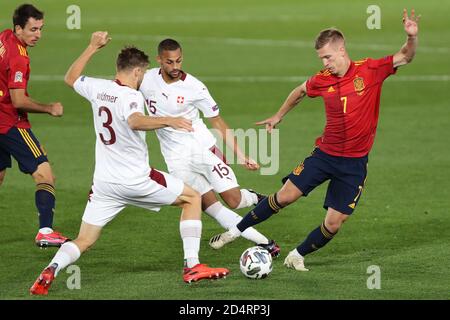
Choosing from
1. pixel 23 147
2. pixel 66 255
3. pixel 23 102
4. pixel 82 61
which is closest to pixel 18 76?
pixel 23 102

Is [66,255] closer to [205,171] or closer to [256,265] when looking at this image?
[256,265]

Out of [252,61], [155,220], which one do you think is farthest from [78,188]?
[252,61]

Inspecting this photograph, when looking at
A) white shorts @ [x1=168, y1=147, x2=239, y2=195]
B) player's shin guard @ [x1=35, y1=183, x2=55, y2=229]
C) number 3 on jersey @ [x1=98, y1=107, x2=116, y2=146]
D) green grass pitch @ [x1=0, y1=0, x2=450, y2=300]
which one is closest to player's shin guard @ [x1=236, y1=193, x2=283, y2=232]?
green grass pitch @ [x1=0, y1=0, x2=450, y2=300]

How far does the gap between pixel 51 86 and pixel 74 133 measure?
5340 mm

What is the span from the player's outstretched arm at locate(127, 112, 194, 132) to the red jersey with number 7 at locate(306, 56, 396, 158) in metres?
1.88

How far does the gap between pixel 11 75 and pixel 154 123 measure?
112 inches

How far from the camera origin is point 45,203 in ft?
39.0

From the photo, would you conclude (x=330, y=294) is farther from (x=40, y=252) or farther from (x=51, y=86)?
(x=51, y=86)

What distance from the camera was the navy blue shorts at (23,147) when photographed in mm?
11977

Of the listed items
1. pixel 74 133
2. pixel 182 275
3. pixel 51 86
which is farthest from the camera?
pixel 51 86

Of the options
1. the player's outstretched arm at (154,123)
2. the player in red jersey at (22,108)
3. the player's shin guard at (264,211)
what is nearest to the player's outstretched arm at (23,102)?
the player in red jersey at (22,108)

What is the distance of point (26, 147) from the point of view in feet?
39.3

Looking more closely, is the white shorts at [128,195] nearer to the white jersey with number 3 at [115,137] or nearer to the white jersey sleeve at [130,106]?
the white jersey with number 3 at [115,137]

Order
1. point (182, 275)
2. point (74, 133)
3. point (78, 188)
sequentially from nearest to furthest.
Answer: point (182, 275) → point (78, 188) → point (74, 133)
